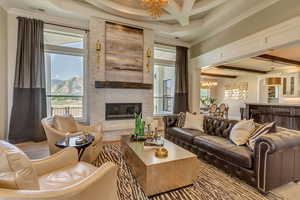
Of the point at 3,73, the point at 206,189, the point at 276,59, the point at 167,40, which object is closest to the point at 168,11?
the point at 167,40

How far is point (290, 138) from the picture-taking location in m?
2.01

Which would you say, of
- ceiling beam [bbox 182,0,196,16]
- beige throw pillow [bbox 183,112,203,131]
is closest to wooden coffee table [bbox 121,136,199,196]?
beige throw pillow [bbox 183,112,203,131]

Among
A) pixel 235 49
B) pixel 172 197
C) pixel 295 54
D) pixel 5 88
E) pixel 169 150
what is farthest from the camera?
pixel 295 54

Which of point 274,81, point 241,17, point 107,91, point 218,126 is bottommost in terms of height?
point 218,126

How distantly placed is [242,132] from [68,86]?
4547 mm

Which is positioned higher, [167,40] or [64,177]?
[167,40]

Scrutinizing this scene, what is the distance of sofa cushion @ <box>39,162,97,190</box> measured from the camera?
4.46ft

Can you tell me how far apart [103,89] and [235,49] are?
3.80m

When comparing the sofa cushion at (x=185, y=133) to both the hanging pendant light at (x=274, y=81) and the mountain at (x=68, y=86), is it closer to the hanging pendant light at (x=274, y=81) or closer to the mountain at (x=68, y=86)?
the mountain at (x=68, y=86)

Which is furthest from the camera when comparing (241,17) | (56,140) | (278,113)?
(278,113)

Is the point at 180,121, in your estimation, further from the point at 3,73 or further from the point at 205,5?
the point at 3,73

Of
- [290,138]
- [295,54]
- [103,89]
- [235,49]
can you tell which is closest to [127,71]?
[103,89]

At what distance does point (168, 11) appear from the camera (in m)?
3.93

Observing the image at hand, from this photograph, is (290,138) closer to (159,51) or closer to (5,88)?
(159,51)
